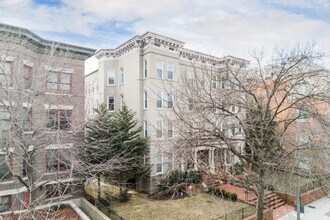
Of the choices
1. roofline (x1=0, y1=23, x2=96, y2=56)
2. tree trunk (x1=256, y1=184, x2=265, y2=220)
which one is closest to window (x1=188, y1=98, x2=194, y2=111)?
tree trunk (x1=256, y1=184, x2=265, y2=220)

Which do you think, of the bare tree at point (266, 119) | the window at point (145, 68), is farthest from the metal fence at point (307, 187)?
the window at point (145, 68)

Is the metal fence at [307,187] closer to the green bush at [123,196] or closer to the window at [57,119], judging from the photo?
the green bush at [123,196]

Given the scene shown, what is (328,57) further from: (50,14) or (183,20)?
(50,14)

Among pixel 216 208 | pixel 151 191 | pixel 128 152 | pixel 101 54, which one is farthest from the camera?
pixel 101 54

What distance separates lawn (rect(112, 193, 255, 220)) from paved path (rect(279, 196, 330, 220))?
3.18 metres

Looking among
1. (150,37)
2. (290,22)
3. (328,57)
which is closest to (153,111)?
(150,37)

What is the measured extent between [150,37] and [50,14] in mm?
8847

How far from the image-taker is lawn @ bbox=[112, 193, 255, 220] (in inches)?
584

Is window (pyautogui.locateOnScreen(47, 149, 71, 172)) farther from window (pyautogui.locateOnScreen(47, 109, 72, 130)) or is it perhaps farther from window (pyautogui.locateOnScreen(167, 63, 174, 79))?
window (pyautogui.locateOnScreen(167, 63, 174, 79))

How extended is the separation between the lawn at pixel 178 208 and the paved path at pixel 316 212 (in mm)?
3183

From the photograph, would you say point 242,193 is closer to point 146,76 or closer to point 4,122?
point 146,76

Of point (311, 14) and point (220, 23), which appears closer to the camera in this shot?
point (311, 14)

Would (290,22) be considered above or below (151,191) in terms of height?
above

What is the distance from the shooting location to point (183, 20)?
48.4 ft
